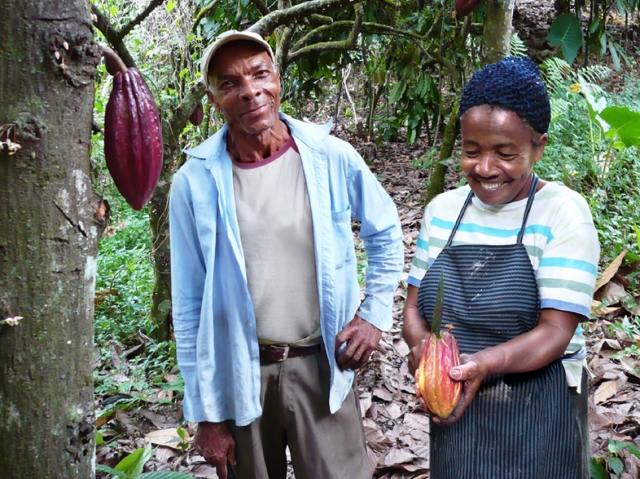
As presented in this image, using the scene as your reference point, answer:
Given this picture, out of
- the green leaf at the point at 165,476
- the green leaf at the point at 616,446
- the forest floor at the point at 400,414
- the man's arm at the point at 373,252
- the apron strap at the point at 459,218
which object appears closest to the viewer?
the apron strap at the point at 459,218

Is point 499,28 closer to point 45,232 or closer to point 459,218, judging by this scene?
point 459,218

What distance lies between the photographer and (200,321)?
67.4 inches

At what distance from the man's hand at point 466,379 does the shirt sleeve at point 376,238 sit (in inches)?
25.9

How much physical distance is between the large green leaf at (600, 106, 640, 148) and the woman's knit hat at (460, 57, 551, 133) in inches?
92.1

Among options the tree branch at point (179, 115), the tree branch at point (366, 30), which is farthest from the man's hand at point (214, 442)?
the tree branch at point (366, 30)

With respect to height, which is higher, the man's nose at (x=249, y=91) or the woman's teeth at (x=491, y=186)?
the man's nose at (x=249, y=91)

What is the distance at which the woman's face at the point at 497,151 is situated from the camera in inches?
48.9

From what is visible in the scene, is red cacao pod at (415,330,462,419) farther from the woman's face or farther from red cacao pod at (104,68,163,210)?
red cacao pod at (104,68,163,210)

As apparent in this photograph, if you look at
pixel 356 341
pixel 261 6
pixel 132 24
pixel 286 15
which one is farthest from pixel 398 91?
pixel 356 341

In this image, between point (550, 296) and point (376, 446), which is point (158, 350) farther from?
point (550, 296)

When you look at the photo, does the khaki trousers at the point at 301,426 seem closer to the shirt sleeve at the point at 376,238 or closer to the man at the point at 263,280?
the man at the point at 263,280

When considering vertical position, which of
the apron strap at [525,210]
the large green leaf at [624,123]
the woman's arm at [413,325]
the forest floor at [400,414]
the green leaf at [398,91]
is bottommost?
the forest floor at [400,414]

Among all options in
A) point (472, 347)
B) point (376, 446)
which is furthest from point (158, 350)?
point (472, 347)

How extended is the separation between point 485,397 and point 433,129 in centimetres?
593
